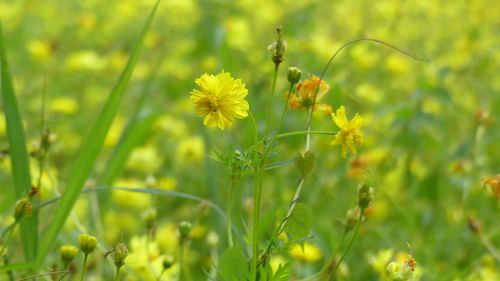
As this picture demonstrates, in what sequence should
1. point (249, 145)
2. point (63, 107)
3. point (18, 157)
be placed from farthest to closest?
point (63, 107) → point (249, 145) → point (18, 157)

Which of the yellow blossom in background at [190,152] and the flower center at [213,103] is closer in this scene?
the flower center at [213,103]

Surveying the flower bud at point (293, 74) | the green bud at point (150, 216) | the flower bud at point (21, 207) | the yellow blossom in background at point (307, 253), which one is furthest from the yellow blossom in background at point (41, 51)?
the flower bud at point (293, 74)

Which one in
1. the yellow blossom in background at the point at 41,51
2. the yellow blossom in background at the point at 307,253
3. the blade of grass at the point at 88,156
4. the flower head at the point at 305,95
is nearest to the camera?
the flower head at the point at 305,95

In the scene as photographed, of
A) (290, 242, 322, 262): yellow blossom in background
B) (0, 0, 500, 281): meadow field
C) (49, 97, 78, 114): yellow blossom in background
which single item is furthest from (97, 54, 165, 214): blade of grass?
(49, 97, 78, 114): yellow blossom in background

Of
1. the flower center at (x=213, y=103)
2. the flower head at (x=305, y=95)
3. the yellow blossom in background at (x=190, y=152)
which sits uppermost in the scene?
the flower center at (x=213, y=103)

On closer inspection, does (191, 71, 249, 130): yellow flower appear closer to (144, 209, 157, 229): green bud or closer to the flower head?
the flower head

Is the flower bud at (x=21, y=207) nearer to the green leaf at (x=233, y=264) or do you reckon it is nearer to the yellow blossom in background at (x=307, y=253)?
the green leaf at (x=233, y=264)

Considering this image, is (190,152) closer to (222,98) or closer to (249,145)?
(249,145)

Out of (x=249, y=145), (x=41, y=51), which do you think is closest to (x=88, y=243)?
(x=249, y=145)
